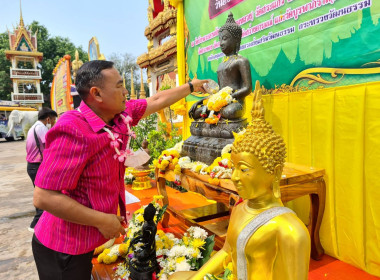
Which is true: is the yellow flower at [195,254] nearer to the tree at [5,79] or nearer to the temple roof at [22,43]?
the temple roof at [22,43]

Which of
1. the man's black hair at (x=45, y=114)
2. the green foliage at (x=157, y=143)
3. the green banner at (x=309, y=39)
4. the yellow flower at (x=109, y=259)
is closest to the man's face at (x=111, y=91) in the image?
the yellow flower at (x=109, y=259)

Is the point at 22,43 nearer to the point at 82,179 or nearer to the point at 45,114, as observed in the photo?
the point at 45,114

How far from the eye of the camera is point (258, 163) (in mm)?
1094

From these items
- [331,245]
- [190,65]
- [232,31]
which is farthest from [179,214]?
[190,65]

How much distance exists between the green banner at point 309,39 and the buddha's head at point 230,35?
58 centimetres

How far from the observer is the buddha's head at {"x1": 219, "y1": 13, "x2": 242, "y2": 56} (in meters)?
3.05

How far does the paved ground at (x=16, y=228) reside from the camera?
299 centimetres

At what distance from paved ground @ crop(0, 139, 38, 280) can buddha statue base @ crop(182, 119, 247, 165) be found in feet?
7.03

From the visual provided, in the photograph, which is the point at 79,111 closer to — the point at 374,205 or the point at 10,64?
the point at 374,205

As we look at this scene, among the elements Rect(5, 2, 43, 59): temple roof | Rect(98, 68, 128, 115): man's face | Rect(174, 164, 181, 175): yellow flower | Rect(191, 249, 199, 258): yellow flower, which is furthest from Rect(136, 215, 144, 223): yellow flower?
Rect(5, 2, 43, 59): temple roof

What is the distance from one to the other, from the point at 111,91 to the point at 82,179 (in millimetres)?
494

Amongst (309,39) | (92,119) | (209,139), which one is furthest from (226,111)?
(92,119)

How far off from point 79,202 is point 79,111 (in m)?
0.48

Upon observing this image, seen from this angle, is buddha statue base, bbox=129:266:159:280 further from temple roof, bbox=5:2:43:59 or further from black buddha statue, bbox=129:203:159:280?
temple roof, bbox=5:2:43:59
